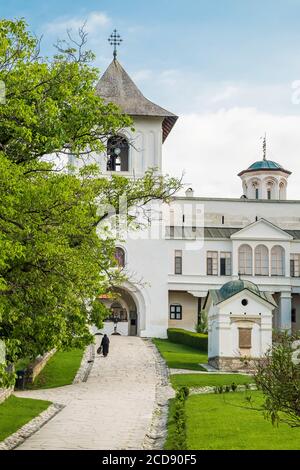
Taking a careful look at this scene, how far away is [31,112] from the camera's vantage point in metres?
14.3

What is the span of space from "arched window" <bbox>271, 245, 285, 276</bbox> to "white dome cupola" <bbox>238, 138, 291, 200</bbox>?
563 inches

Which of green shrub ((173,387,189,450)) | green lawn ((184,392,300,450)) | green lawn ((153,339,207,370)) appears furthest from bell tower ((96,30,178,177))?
green lawn ((184,392,300,450))

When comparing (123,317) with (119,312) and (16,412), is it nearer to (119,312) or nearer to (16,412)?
(119,312)

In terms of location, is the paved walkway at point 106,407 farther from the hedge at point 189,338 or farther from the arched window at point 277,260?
the arched window at point 277,260

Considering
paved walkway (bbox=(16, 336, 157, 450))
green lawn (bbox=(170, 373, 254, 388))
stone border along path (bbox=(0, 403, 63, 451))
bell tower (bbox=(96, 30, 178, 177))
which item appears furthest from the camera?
bell tower (bbox=(96, 30, 178, 177))

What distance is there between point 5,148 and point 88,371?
16657mm

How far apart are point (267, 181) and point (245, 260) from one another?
16.2 meters

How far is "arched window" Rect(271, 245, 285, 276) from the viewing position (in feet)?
165

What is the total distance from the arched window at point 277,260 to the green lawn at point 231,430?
29773 millimetres

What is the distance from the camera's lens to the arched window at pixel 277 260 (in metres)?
50.3

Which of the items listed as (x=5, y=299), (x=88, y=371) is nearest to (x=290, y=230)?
(x=88, y=371)

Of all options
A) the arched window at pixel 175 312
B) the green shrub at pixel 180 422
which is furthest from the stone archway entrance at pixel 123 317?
the green shrub at pixel 180 422

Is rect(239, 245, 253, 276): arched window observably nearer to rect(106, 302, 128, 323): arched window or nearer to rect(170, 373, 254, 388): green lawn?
rect(106, 302, 128, 323): arched window
